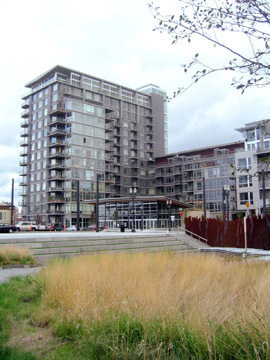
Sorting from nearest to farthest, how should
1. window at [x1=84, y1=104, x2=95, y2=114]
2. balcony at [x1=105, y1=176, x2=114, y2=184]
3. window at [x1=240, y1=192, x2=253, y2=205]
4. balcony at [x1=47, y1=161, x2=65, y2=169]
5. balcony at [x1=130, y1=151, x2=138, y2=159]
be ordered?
1. window at [x1=240, y1=192, x2=253, y2=205]
2. balcony at [x1=47, y1=161, x2=65, y2=169]
3. window at [x1=84, y1=104, x2=95, y2=114]
4. balcony at [x1=105, y1=176, x2=114, y2=184]
5. balcony at [x1=130, y1=151, x2=138, y2=159]

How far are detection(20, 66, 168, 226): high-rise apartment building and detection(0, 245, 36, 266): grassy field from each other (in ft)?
222

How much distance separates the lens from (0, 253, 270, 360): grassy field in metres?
3.71

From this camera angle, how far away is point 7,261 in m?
12.3

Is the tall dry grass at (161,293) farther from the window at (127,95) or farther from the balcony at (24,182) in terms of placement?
Result: the window at (127,95)

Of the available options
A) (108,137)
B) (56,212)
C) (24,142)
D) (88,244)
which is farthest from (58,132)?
(88,244)

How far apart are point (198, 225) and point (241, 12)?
804 inches

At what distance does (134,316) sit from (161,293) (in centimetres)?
107

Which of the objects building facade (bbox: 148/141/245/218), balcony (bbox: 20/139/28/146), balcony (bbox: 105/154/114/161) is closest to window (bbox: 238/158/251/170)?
building facade (bbox: 148/141/245/218)

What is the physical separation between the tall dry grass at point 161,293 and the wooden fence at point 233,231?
40.3 ft

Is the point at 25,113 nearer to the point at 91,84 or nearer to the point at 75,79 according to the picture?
the point at 75,79

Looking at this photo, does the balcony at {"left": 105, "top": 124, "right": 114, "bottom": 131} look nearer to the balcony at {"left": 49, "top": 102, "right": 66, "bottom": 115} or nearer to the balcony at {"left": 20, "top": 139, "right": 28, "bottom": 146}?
the balcony at {"left": 49, "top": 102, "right": 66, "bottom": 115}

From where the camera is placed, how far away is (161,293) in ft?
18.1

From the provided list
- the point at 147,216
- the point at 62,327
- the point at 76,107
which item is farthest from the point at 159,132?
the point at 62,327

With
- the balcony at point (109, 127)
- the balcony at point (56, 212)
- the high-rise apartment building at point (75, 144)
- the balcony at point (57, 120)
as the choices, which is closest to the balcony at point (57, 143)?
the high-rise apartment building at point (75, 144)
